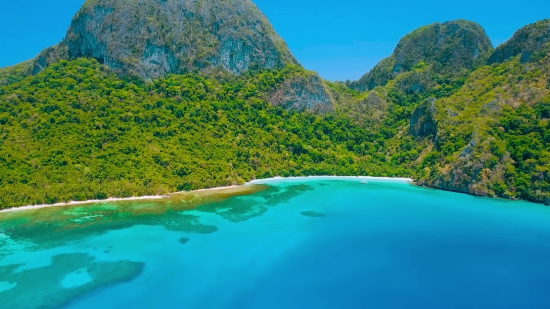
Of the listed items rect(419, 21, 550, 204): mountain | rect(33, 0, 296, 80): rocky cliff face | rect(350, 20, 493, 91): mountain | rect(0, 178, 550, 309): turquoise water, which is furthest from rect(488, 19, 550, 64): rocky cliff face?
rect(33, 0, 296, 80): rocky cliff face

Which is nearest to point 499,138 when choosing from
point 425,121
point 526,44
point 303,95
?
point 425,121

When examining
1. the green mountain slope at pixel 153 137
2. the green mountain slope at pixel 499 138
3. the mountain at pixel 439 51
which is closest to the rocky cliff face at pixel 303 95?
the green mountain slope at pixel 153 137

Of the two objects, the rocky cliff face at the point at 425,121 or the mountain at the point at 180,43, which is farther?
the mountain at the point at 180,43

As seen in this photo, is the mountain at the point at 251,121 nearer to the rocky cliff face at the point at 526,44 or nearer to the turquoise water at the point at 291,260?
the rocky cliff face at the point at 526,44

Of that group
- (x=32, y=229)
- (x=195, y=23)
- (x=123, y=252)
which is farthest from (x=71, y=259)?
(x=195, y=23)

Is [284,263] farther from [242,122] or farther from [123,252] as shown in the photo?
[242,122]

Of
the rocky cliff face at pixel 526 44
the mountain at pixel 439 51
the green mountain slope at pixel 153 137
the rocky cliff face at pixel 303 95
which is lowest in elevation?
the green mountain slope at pixel 153 137

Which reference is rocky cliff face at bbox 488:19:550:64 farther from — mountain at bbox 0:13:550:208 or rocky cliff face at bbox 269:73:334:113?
rocky cliff face at bbox 269:73:334:113
